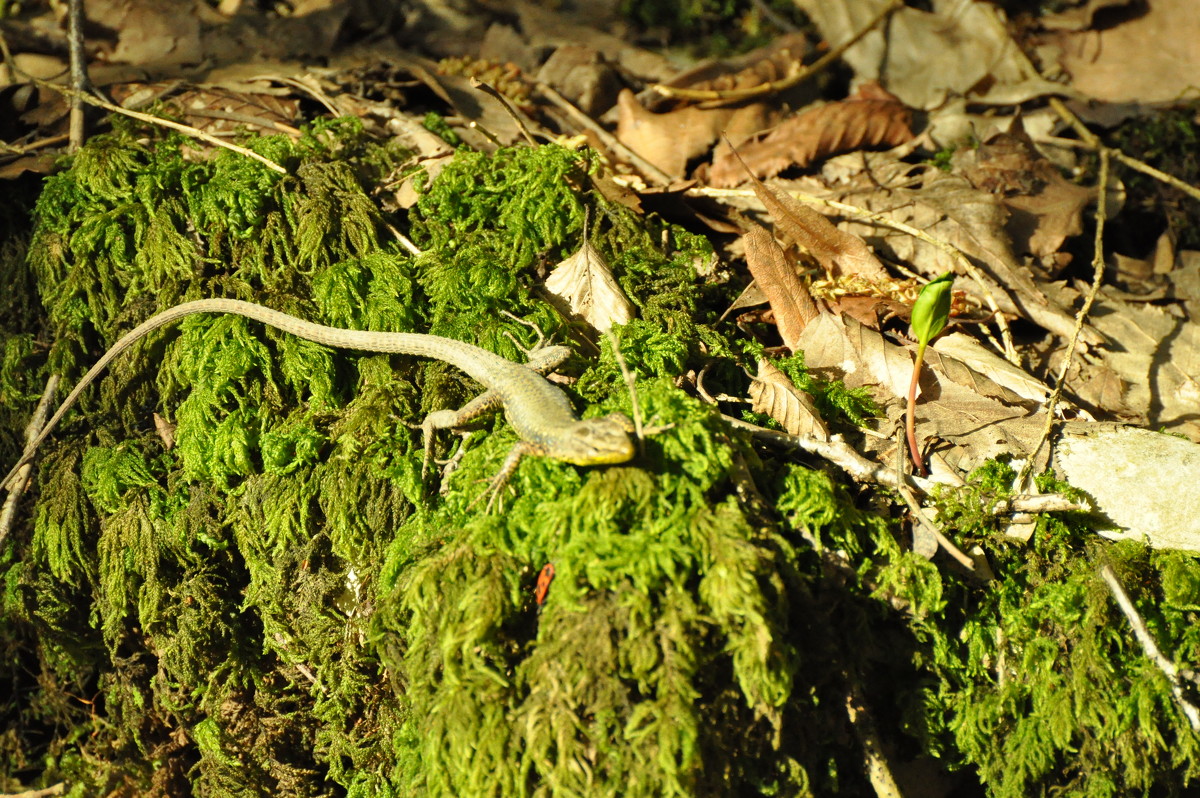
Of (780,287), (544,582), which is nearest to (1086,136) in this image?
(780,287)

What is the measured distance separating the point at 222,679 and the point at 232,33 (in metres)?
4.69

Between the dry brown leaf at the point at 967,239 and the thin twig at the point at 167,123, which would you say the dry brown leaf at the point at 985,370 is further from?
the thin twig at the point at 167,123

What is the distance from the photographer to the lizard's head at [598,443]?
2.47 metres

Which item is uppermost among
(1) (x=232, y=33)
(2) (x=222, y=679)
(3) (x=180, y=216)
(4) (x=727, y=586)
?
(1) (x=232, y=33)

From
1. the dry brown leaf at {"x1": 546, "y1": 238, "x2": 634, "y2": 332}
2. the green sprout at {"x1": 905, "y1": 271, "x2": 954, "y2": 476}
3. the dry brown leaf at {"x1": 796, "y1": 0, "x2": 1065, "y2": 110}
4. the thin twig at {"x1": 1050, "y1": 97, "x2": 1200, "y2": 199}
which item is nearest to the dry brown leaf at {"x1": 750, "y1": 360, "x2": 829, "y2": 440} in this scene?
the green sprout at {"x1": 905, "y1": 271, "x2": 954, "y2": 476}

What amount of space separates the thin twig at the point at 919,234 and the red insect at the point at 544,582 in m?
2.69

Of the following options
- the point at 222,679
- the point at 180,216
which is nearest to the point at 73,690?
the point at 222,679

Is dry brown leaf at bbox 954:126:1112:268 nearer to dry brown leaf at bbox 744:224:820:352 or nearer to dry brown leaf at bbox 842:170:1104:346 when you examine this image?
dry brown leaf at bbox 842:170:1104:346

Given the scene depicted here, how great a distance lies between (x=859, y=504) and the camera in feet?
10.0

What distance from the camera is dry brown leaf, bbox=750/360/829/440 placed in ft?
10.3

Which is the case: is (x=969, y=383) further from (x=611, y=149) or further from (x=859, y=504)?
(x=611, y=149)

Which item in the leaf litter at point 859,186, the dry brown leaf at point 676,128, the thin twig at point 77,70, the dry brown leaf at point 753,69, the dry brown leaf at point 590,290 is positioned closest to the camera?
the leaf litter at point 859,186

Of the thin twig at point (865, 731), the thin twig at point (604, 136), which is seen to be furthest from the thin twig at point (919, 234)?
the thin twig at point (865, 731)

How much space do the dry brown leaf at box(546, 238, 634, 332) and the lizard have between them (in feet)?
1.20
